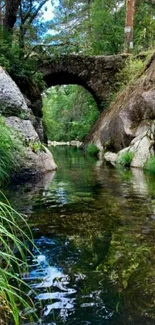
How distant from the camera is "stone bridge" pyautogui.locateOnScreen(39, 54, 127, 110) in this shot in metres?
18.4

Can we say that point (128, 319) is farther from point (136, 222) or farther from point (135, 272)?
point (136, 222)

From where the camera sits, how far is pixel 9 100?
8508 mm

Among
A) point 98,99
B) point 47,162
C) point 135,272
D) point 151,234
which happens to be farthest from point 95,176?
point 98,99

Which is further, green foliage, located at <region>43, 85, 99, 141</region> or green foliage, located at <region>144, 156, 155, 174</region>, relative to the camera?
green foliage, located at <region>43, 85, 99, 141</region>

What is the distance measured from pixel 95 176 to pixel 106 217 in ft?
13.2

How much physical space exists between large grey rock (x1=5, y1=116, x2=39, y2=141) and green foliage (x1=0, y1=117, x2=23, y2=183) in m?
1.00

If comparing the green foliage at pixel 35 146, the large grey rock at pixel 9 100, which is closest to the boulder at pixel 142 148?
the green foliage at pixel 35 146

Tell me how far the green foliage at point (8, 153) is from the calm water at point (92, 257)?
653 mm

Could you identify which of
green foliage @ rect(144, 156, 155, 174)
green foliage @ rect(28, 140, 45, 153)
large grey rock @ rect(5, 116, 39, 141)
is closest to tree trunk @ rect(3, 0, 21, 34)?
large grey rock @ rect(5, 116, 39, 141)

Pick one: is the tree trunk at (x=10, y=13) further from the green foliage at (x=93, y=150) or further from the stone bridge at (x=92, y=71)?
the green foliage at (x=93, y=150)

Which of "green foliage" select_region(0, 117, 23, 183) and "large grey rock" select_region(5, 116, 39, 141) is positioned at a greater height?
"large grey rock" select_region(5, 116, 39, 141)

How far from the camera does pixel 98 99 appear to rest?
19375 millimetres

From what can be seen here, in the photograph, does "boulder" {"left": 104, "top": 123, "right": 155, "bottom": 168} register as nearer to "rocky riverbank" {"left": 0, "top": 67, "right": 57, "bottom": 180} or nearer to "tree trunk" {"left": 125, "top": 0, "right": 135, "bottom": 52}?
"rocky riverbank" {"left": 0, "top": 67, "right": 57, "bottom": 180}

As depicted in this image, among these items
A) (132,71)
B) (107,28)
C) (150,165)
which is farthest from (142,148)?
(107,28)
